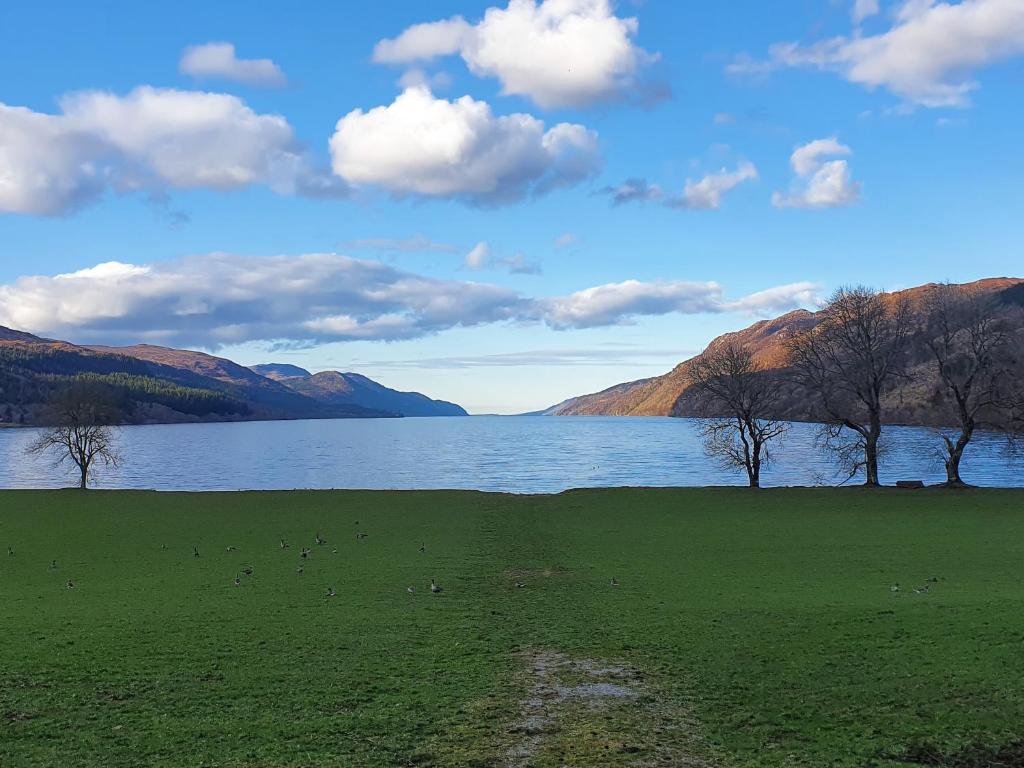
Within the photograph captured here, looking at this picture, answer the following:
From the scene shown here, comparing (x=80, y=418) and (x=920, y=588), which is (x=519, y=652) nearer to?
(x=920, y=588)

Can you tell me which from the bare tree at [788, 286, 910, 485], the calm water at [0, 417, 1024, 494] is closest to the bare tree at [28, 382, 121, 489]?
the calm water at [0, 417, 1024, 494]

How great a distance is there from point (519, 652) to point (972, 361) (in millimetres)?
54361

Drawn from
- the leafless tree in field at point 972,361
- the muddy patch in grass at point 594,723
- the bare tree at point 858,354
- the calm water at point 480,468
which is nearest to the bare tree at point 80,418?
the calm water at point 480,468

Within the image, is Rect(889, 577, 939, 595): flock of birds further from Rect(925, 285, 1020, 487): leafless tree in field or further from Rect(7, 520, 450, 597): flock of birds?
Rect(925, 285, 1020, 487): leafless tree in field

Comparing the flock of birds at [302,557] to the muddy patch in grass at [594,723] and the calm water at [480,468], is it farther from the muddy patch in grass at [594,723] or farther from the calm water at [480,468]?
the calm water at [480,468]

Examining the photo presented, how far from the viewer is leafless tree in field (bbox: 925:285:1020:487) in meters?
55.5

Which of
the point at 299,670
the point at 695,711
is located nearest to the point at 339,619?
the point at 299,670

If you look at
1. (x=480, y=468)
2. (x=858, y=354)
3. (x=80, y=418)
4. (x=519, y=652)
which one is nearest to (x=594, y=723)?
(x=519, y=652)

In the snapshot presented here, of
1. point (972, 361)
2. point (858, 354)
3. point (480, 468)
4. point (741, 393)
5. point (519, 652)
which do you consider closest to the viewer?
point (519, 652)

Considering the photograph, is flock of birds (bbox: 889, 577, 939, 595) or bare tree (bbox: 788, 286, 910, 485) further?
A: bare tree (bbox: 788, 286, 910, 485)

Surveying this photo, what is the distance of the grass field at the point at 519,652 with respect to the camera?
1148 cm

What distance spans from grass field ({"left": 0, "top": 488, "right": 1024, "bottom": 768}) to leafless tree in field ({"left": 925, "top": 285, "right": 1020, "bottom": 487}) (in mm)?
24520

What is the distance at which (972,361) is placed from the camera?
5672 centimetres

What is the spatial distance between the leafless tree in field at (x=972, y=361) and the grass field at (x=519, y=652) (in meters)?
24.5
